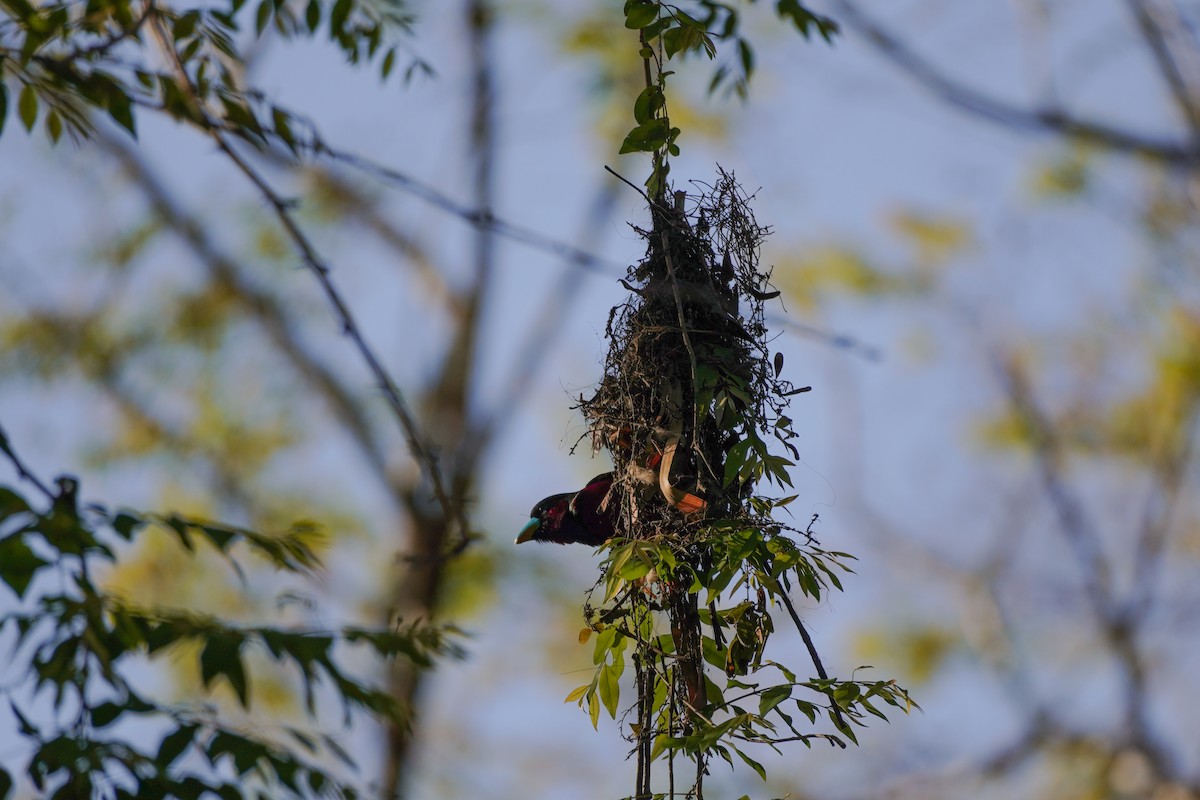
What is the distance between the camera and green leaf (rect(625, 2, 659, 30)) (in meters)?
1.92

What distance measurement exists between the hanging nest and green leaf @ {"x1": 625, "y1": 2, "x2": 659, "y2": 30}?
35 centimetres

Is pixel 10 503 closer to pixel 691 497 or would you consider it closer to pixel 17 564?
pixel 17 564

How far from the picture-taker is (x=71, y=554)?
2010 millimetres

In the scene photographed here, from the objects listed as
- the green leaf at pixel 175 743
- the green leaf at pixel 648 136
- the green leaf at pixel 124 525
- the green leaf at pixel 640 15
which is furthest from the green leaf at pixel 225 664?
the green leaf at pixel 640 15

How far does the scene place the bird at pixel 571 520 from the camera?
2.34m

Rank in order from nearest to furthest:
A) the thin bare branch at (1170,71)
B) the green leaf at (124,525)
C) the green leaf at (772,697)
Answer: the green leaf at (772,697), the green leaf at (124,525), the thin bare branch at (1170,71)

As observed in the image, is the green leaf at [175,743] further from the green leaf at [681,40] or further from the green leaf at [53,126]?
the green leaf at [53,126]

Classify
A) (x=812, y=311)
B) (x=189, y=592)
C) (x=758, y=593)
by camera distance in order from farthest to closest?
(x=812, y=311)
(x=189, y=592)
(x=758, y=593)

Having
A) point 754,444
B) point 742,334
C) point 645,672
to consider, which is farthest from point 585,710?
point 742,334

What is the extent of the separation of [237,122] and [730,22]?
3.97 feet

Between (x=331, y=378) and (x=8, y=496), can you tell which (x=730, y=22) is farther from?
(x=331, y=378)

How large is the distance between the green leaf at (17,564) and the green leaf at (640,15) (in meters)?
1.22

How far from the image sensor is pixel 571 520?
2.39 meters

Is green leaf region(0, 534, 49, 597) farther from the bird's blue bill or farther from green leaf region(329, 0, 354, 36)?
green leaf region(329, 0, 354, 36)
